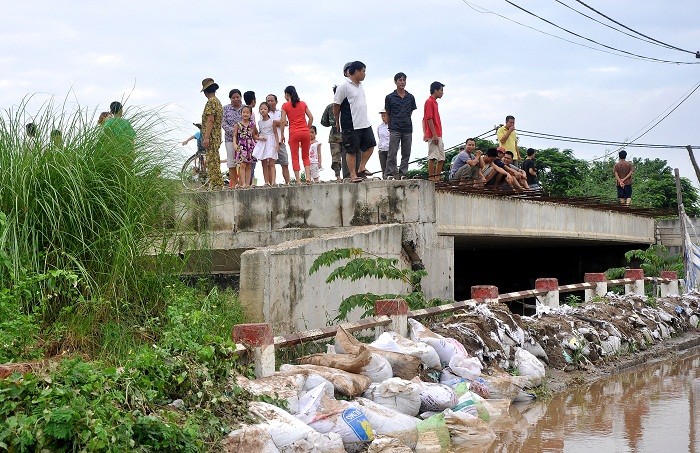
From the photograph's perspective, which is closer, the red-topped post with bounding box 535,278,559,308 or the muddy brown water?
the muddy brown water

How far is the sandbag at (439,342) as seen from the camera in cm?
947

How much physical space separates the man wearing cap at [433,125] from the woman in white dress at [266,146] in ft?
7.07

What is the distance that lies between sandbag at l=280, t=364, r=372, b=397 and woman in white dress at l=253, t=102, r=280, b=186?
6148 millimetres

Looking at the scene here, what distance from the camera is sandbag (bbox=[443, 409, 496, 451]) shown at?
798 centimetres

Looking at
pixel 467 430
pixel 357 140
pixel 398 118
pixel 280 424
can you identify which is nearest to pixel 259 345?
pixel 280 424

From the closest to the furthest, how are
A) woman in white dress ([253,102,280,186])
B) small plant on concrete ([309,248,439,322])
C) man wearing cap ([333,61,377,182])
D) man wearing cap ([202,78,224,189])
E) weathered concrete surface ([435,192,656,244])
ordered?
small plant on concrete ([309,248,439,322]) < man wearing cap ([333,61,377,182]) < man wearing cap ([202,78,224,189]) < weathered concrete surface ([435,192,656,244]) < woman in white dress ([253,102,280,186])

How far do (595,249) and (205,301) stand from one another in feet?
52.1

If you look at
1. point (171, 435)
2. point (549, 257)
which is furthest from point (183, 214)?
point (549, 257)

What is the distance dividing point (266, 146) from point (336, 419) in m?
7.13

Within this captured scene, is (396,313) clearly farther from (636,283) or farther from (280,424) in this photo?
(636,283)

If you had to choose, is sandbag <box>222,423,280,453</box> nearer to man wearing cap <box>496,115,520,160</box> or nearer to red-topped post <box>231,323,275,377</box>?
red-topped post <box>231,323,275,377</box>

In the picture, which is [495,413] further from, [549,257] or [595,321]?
[549,257]

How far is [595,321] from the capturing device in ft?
43.1

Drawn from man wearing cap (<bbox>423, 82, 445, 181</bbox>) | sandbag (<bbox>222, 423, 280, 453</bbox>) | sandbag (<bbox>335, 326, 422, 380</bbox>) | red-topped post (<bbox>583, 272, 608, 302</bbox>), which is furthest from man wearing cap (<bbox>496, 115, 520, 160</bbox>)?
sandbag (<bbox>222, 423, 280, 453</bbox>)
